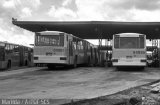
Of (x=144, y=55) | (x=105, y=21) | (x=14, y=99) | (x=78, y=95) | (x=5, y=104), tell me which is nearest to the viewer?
(x=5, y=104)

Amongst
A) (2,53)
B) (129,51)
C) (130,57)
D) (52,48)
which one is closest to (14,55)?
(2,53)

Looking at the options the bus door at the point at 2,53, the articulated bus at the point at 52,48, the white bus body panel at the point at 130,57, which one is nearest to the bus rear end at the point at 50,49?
the articulated bus at the point at 52,48

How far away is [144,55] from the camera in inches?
942

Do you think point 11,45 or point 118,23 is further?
point 118,23

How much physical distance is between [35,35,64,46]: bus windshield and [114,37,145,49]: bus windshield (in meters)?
4.27

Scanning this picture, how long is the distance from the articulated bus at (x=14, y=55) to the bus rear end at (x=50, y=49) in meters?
4.08

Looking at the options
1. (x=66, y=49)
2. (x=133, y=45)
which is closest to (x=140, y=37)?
(x=133, y=45)

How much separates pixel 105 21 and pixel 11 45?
957cm

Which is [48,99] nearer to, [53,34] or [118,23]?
[53,34]

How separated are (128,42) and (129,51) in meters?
0.78

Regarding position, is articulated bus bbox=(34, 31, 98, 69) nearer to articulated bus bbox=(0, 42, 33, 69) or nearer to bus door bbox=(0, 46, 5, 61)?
bus door bbox=(0, 46, 5, 61)

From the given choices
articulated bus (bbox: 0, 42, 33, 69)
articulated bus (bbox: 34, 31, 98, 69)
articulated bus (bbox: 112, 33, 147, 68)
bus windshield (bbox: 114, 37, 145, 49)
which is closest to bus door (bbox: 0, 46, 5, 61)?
articulated bus (bbox: 0, 42, 33, 69)

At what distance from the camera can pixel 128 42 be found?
2455 centimetres

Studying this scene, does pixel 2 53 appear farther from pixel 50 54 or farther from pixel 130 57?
pixel 130 57
